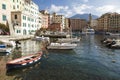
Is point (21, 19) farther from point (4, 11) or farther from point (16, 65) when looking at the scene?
point (16, 65)

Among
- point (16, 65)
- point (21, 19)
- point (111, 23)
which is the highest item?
point (111, 23)

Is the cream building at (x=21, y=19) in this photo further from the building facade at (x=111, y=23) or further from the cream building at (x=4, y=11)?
the building facade at (x=111, y=23)

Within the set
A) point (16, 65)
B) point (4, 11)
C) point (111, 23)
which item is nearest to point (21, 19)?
point (4, 11)

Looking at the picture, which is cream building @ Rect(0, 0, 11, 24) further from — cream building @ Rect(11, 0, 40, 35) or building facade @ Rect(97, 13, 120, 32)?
building facade @ Rect(97, 13, 120, 32)

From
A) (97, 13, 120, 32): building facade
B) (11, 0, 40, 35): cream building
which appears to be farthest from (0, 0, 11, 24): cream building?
(97, 13, 120, 32): building facade

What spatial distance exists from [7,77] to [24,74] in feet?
7.28

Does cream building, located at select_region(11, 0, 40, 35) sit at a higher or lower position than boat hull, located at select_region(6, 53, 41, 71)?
higher

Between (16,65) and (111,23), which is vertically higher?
(111,23)

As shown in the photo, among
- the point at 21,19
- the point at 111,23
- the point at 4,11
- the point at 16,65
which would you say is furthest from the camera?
the point at 111,23

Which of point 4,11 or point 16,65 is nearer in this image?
point 16,65

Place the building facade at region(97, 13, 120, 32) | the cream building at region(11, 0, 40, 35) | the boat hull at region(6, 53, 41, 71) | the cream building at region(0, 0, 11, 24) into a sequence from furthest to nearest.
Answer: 1. the building facade at region(97, 13, 120, 32)
2. the cream building at region(11, 0, 40, 35)
3. the cream building at region(0, 0, 11, 24)
4. the boat hull at region(6, 53, 41, 71)

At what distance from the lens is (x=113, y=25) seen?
167 m

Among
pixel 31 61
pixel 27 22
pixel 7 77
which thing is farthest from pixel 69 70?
pixel 27 22

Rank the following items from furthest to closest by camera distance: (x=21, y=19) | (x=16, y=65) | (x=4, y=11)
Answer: (x=21, y=19)
(x=4, y=11)
(x=16, y=65)
